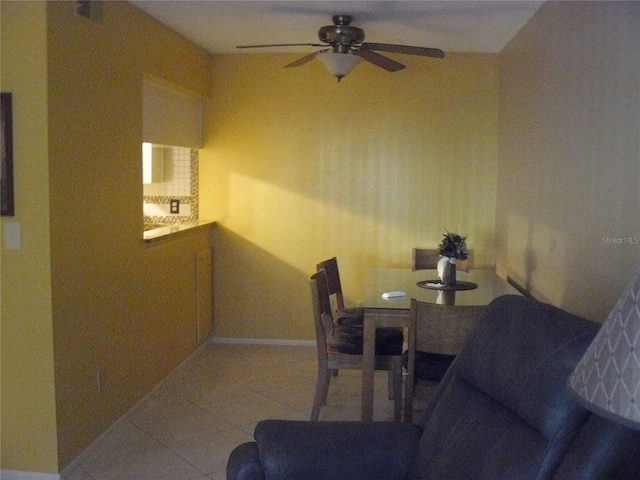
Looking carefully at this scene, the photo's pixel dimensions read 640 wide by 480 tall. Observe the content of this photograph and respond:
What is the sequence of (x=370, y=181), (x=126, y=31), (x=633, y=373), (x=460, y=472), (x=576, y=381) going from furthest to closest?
(x=370, y=181) < (x=126, y=31) < (x=460, y=472) < (x=576, y=381) < (x=633, y=373)

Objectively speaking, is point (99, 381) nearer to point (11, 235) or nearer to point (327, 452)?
point (11, 235)

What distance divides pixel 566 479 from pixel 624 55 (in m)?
1.67

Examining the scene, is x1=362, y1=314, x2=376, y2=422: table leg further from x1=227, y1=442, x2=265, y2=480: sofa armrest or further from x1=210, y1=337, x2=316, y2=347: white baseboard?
x1=210, y1=337, x2=316, y2=347: white baseboard

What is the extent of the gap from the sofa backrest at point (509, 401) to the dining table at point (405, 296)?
94 cm

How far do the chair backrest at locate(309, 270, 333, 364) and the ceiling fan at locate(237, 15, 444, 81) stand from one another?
3.98ft

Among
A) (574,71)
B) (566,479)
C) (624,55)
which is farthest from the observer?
(574,71)

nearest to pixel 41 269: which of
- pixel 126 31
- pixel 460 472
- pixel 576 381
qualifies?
pixel 126 31

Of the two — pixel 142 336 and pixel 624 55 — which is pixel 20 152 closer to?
pixel 142 336

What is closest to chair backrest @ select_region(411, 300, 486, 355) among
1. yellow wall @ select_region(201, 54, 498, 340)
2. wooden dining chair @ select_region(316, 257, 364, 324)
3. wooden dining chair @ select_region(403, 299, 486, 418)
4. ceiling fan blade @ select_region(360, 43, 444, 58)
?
wooden dining chair @ select_region(403, 299, 486, 418)

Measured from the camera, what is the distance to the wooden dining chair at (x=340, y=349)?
350cm

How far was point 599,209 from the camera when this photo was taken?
271 cm

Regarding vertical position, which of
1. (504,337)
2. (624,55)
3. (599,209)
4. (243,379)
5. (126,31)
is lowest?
(243,379)

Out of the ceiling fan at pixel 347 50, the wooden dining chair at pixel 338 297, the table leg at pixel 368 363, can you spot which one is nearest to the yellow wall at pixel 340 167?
the wooden dining chair at pixel 338 297

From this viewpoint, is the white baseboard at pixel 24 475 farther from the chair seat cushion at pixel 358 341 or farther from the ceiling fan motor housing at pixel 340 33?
the ceiling fan motor housing at pixel 340 33
